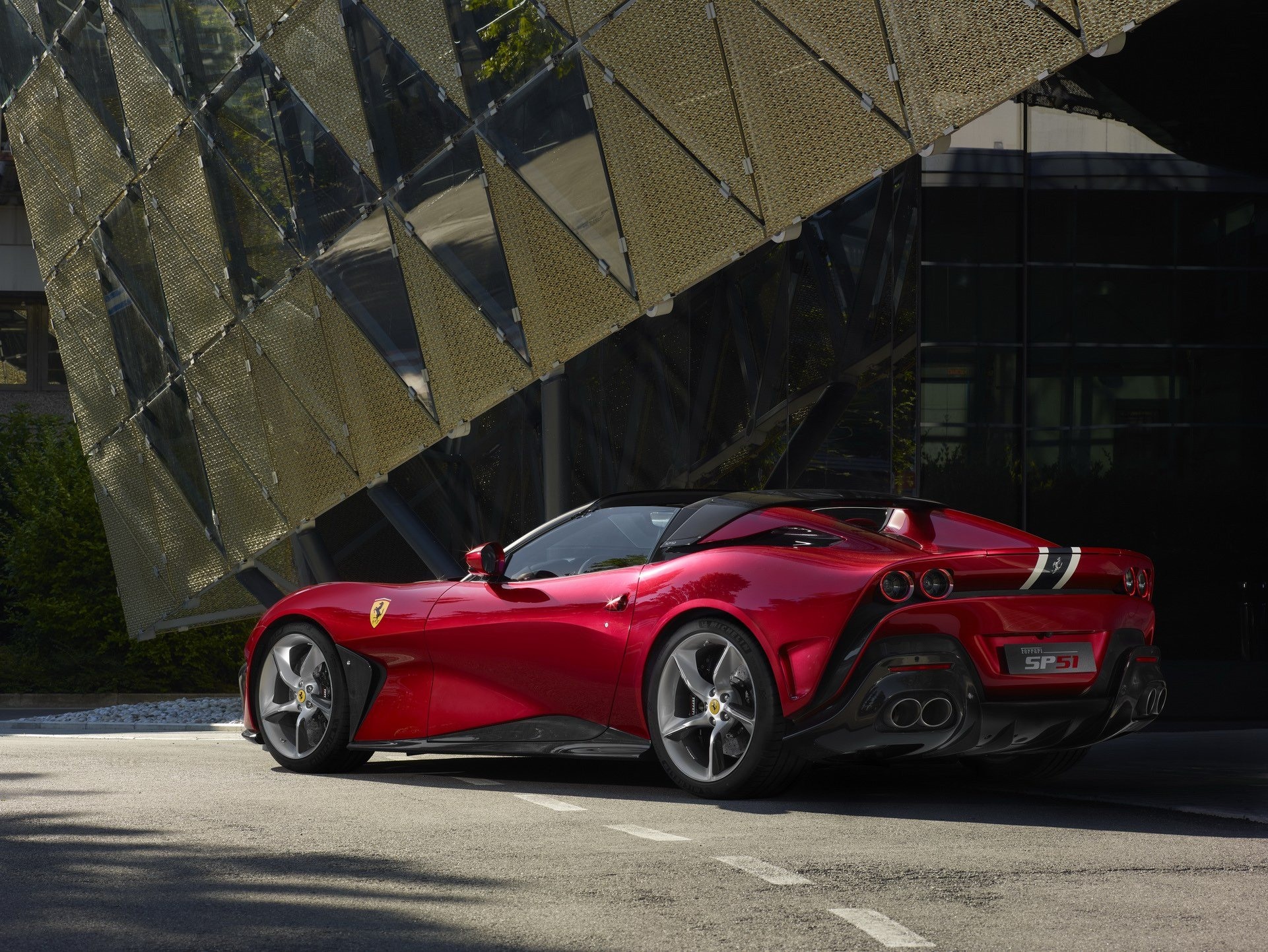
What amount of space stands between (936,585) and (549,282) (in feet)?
19.8

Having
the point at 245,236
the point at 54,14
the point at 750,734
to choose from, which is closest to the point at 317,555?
the point at 245,236

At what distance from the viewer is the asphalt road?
3984 mm

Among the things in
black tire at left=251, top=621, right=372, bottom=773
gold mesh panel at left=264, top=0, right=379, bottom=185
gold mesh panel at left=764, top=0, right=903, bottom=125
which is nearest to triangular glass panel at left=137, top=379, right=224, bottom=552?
gold mesh panel at left=264, top=0, right=379, bottom=185

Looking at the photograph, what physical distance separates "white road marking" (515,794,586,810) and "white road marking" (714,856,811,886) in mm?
1365

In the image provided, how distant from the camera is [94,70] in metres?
16.0

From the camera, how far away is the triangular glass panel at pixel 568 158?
36.0 ft

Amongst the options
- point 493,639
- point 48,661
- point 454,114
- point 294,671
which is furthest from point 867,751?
point 48,661

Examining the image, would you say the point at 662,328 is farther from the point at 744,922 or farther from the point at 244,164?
the point at 744,922

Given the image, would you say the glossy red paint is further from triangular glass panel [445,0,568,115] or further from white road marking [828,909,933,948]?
triangular glass panel [445,0,568,115]

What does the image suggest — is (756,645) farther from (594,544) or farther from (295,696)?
(295,696)

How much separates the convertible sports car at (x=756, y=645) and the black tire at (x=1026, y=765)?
0.04ft

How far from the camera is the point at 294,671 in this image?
7910 mm

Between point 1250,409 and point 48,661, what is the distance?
16785 millimetres

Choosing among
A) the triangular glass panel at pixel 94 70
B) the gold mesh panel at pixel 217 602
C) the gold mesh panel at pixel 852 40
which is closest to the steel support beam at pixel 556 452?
the gold mesh panel at pixel 852 40
